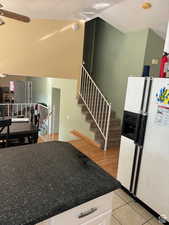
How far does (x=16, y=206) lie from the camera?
0.85 metres

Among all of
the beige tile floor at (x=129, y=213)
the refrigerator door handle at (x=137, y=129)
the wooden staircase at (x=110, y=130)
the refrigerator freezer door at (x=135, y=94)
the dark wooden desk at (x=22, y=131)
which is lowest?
the beige tile floor at (x=129, y=213)

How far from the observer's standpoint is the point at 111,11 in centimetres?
367

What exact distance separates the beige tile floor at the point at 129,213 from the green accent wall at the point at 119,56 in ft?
9.61

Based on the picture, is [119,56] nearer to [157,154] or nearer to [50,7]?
[50,7]

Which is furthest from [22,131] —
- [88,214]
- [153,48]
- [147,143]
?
[153,48]

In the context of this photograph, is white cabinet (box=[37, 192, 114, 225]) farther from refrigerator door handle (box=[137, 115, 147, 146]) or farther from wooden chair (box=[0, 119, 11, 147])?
wooden chair (box=[0, 119, 11, 147])

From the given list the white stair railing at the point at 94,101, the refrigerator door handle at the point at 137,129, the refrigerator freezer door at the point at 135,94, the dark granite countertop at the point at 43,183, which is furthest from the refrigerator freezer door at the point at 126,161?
the white stair railing at the point at 94,101

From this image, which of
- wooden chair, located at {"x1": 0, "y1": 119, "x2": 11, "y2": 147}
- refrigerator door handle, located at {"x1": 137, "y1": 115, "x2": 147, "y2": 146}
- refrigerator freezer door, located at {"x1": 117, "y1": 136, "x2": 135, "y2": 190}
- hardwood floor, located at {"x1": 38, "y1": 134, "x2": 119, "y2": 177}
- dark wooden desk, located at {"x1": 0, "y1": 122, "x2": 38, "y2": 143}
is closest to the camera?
refrigerator door handle, located at {"x1": 137, "y1": 115, "x2": 147, "y2": 146}

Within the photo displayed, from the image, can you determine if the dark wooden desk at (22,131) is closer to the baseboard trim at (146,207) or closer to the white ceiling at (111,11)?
the baseboard trim at (146,207)

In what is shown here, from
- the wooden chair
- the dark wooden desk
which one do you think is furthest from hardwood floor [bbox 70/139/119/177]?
the wooden chair

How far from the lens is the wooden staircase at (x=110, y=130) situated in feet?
13.8

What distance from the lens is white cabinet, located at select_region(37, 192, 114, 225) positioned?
0.92m

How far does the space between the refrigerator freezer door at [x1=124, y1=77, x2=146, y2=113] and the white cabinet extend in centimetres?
136

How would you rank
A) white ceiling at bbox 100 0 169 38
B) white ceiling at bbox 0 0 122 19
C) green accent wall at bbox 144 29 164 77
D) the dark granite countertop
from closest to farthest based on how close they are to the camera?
the dark granite countertop, white ceiling at bbox 0 0 122 19, white ceiling at bbox 100 0 169 38, green accent wall at bbox 144 29 164 77
